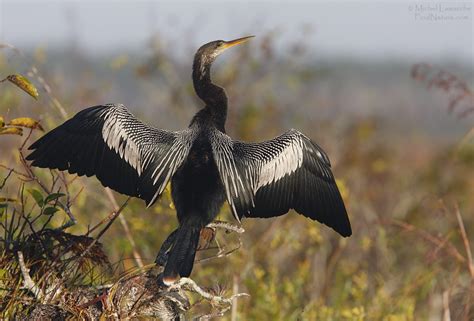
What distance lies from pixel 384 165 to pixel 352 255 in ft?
6.04

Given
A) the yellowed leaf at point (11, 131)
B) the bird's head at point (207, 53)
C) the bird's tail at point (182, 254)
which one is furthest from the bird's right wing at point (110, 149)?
the bird's head at point (207, 53)

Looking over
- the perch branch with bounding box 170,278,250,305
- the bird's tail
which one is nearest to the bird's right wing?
the bird's tail

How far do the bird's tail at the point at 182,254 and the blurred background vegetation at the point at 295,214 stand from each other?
490mm

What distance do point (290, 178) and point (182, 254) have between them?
1.24 m

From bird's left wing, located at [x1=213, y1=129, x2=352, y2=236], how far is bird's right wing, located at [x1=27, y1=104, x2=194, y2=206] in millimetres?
402

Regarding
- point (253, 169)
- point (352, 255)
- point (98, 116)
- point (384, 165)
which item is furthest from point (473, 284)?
point (384, 165)

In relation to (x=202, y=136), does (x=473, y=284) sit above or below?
below

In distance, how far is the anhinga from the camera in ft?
17.5

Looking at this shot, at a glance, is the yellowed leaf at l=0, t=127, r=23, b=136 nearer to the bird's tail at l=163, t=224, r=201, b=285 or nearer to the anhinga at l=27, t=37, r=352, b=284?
the anhinga at l=27, t=37, r=352, b=284

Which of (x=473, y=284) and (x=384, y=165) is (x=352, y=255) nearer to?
(x=384, y=165)

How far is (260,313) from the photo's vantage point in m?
7.12

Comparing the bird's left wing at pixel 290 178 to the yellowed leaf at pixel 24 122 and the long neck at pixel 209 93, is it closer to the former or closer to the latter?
the long neck at pixel 209 93

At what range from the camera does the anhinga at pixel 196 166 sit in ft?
17.5

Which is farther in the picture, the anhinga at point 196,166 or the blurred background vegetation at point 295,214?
the blurred background vegetation at point 295,214
